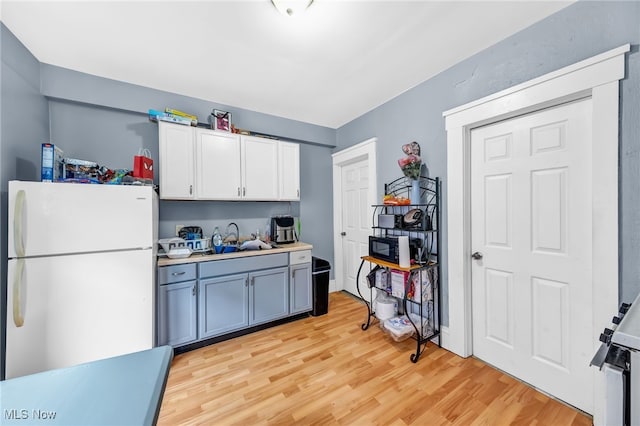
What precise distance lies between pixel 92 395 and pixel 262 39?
214 centimetres

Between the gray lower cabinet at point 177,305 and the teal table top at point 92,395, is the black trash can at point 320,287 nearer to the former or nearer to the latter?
the gray lower cabinet at point 177,305

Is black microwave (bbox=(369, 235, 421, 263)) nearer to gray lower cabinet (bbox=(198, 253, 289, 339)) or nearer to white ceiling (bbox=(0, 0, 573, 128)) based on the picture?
gray lower cabinet (bbox=(198, 253, 289, 339))

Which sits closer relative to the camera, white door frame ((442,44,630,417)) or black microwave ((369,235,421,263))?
white door frame ((442,44,630,417))

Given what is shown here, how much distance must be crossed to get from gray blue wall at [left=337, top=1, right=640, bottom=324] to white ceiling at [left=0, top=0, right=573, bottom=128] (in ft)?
0.33

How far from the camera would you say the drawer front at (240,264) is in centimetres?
227

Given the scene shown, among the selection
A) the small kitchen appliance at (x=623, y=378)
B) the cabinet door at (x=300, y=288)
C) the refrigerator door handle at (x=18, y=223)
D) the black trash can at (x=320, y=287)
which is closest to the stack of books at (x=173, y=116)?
the refrigerator door handle at (x=18, y=223)

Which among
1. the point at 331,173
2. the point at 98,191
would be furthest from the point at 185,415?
the point at 331,173

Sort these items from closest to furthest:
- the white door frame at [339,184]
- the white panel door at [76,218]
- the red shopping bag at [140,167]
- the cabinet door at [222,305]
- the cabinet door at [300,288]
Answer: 1. the white panel door at [76,218]
2. the red shopping bag at [140,167]
3. the cabinet door at [222,305]
4. the cabinet door at [300,288]
5. the white door frame at [339,184]

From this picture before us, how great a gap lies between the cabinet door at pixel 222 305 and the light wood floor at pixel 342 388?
18 cm

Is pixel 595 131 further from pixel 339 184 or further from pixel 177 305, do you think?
pixel 177 305

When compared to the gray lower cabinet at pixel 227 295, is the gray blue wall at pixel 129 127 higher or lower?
higher

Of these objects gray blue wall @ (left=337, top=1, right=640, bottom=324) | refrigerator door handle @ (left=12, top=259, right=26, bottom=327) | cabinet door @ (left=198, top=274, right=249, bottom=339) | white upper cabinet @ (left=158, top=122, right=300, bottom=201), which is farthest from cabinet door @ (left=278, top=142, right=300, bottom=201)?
refrigerator door handle @ (left=12, top=259, right=26, bottom=327)

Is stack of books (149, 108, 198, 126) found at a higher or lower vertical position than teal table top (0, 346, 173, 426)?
higher

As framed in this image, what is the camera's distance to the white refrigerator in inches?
58.0
